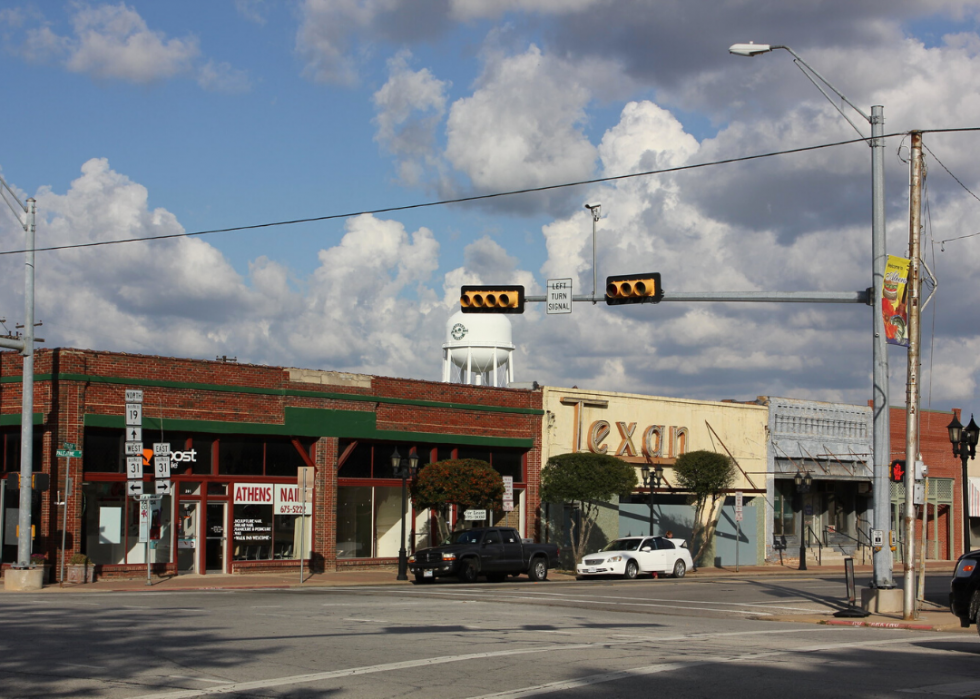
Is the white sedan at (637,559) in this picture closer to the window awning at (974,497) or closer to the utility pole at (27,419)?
the utility pole at (27,419)

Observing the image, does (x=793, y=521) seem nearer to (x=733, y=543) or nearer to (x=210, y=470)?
(x=733, y=543)

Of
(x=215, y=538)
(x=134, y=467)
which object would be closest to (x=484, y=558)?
(x=215, y=538)

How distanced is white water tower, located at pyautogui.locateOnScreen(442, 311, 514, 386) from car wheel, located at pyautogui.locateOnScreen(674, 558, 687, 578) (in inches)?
458

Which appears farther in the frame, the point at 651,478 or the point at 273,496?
the point at 651,478

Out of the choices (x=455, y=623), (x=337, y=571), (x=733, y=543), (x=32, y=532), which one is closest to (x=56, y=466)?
(x=32, y=532)

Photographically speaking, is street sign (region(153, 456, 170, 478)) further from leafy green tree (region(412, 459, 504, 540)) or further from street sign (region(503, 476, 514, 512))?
street sign (region(503, 476, 514, 512))

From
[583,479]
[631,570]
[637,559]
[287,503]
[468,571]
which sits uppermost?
[583,479]

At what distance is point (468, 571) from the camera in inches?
1203

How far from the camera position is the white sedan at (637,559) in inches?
1356

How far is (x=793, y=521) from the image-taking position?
50500 mm

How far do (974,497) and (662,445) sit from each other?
23.6 metres

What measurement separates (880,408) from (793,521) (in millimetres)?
31756

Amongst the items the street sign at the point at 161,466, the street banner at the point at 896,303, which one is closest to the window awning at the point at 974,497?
the street banner at the point at 896,303

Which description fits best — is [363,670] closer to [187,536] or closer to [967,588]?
[967,588]
